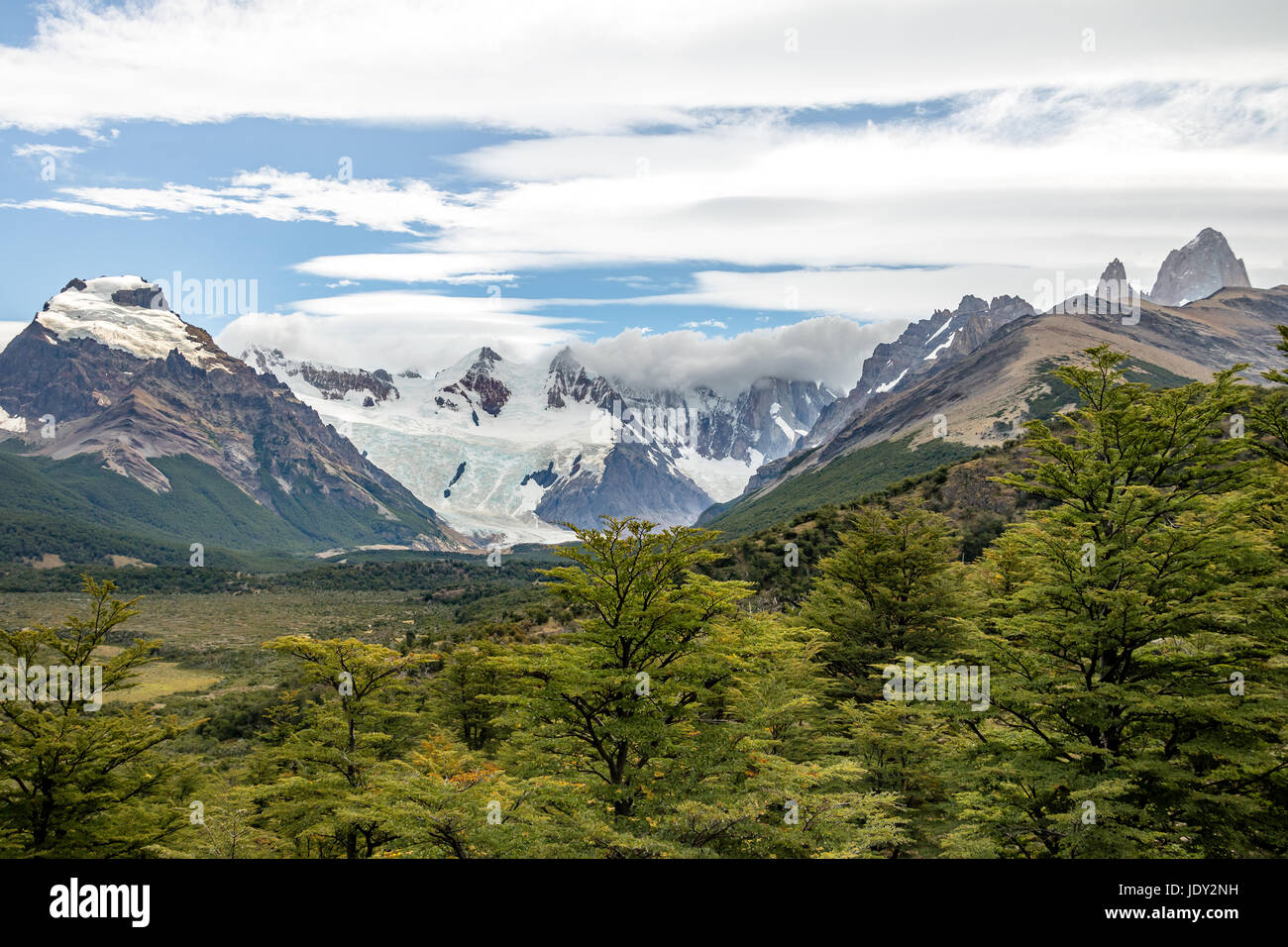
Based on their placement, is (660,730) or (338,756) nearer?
(660,730)

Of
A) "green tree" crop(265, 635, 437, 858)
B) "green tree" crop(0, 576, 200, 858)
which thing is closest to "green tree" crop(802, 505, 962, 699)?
"green tree" crop(265, 635, 437, 858)

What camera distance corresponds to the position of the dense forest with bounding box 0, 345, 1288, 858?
14773 millimetres

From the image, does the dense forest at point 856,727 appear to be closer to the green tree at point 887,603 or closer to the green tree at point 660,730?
the green tree at point 660,730

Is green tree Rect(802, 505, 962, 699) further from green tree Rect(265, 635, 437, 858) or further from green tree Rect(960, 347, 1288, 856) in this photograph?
green tree Rect(265, 635, 437, 858)

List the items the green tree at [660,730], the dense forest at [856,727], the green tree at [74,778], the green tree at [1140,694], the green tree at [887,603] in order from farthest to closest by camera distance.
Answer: the green tree at [887,603] < the green tree at [74,778] < the green tree at [660,730] < the dense forest at [856,727] < the green tree at [1140,694]

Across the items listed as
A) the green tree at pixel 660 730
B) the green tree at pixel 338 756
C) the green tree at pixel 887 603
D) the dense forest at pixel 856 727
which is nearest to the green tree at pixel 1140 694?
the dense forest at pixel 856 727

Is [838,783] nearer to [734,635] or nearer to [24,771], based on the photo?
[734,635]

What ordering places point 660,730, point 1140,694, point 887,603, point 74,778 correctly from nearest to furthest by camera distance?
point 1140,694 → point 660,730 → point 74,778 → point 887,603

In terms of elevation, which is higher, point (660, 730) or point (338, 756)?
point (660, 730)

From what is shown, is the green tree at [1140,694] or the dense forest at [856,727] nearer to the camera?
the green tree at [1140,694]

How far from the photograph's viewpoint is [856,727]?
2366 cm

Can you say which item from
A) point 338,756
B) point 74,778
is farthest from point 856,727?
point 74,778

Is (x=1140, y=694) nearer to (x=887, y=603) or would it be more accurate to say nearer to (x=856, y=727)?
(x=856, y=727)

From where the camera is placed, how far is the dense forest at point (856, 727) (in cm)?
1477
